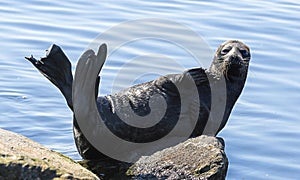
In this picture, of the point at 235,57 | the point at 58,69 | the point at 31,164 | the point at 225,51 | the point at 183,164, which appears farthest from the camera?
the point at 225,51

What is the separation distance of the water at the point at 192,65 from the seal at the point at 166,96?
787 millimetres

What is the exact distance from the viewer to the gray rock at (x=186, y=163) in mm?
5402

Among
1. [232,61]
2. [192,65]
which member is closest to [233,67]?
Result: [232,61]

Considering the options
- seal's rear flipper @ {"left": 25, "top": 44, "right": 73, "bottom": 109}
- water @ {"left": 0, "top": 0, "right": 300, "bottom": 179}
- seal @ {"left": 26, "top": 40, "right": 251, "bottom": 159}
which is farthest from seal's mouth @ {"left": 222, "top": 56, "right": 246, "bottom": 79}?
seal's rear flipper @ {"left": 25, "top": 44, "right": 73, "bottom": 109}

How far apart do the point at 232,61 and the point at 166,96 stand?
2.09ft

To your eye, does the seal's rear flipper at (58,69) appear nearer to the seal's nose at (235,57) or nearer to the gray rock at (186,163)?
the gray rock at (186,163)

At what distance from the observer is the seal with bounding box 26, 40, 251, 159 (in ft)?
19.6

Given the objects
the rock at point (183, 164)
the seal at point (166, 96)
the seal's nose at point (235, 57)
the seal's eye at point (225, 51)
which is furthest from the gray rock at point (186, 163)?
the seal's eye at point (225, 51)

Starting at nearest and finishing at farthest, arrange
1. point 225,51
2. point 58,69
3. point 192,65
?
point 58,69, point 225,51, point 192,65

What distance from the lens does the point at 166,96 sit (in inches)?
249

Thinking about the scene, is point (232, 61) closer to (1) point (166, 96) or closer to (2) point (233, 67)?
(2) point (233, 67)

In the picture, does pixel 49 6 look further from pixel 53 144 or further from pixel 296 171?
pixel 296 171

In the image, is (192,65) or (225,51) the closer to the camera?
(225,51)

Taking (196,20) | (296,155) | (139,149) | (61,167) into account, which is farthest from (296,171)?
(196,20)
